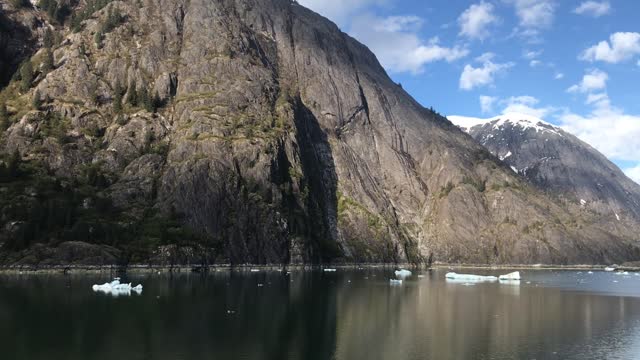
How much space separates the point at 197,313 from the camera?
85688 mm

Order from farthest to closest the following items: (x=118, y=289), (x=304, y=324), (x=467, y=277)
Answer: (x=467, y=277), (x=118, y=289), (x=304, y=324)

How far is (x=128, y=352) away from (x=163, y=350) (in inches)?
126

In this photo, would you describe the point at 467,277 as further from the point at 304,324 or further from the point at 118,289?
the point at 304,324

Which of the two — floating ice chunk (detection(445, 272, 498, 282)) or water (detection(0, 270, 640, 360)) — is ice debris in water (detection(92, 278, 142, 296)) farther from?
floating ice chunk (detection(445, 272, 498, 282))

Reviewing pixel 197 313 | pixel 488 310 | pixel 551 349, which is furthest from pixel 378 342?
pixel 488 310

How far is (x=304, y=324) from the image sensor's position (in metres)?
81.4

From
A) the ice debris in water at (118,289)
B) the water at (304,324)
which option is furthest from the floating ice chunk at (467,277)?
the ice debris in water at (118,289)

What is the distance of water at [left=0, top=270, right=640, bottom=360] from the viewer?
61156mm

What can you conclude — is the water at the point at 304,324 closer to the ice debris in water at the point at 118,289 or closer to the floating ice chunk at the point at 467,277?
the ice debris in water at the point at 118,289

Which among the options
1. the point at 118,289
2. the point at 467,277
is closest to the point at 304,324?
the point at 118,289

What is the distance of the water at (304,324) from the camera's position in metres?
61.2

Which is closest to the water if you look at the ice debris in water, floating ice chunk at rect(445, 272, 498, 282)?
the ice debris in water

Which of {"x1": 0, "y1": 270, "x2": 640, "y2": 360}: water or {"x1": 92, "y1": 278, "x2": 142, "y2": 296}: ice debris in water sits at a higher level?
{"x1": 92, "y1": 278, "x2": 142, "y2": 296}: ice debris in water

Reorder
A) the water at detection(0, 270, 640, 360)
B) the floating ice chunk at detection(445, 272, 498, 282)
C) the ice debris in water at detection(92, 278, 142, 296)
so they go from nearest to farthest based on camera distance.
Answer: the water at detection(0, 270, 640, 360)
the ice debris in water at detection(92, 278, 142, 296)
the floating ice chunk at detection(445, 272, 498, 282)
